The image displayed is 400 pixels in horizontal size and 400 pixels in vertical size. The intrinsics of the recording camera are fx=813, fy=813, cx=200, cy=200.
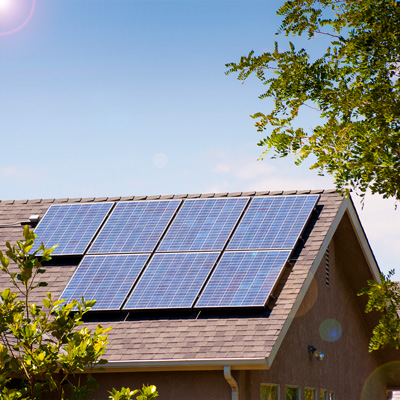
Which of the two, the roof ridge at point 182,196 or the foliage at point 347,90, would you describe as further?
the roof ridge at point 182,196

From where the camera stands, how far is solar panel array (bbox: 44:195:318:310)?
15.4m

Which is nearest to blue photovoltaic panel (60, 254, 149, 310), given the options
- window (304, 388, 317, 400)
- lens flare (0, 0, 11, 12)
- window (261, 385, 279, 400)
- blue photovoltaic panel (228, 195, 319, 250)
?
blue photovoltaic panel (228, 195, 319, 250)

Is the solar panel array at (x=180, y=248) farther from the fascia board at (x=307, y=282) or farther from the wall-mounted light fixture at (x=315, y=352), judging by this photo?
the wall-mounted light fixture at (x=315, y=352)

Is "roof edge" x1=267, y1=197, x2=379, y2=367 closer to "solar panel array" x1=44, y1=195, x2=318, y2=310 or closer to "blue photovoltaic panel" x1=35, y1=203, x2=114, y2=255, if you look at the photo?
"solar panel array" x1=44, y1=195, x2=318, y2=310

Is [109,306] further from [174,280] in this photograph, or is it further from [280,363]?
[280,363]

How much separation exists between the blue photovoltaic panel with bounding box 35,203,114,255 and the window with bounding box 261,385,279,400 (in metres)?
4.79

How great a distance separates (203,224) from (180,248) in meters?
0.90

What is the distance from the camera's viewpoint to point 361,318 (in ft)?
70.8

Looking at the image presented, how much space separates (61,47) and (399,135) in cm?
685

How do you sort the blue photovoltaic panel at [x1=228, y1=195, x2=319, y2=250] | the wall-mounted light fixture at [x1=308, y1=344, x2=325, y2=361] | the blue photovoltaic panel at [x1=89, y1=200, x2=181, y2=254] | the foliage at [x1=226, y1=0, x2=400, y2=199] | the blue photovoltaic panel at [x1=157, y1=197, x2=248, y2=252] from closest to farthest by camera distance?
the foliage at [x1=226, y1=0, x2=400, y2=199] → the blue photovoltaic panel at [x1=228, y1=195, x2=319, y2=250] → the blue photovoltaic panel at [x1=157, y1=197, x2=248, y2=252] → the blue photovoltaic panel at [x1=89, y1=200, x2=181, y2=254] → the wall-mounted light fixture at [x1=308, y1=344, x2=325, y2=361]

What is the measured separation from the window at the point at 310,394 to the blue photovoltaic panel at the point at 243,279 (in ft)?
10.7

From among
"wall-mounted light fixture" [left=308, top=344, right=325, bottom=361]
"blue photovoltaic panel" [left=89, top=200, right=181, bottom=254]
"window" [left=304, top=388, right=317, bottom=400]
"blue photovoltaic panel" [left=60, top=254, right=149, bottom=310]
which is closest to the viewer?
"blue photovoltaic panel" [left=60, top=254, right=149, bottom=310]

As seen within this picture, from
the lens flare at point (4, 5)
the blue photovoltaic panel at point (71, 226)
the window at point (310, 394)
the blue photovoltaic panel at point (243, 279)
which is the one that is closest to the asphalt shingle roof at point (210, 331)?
the blue photovoltaic panel at point (243, 279)

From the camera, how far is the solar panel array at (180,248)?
15406mm
